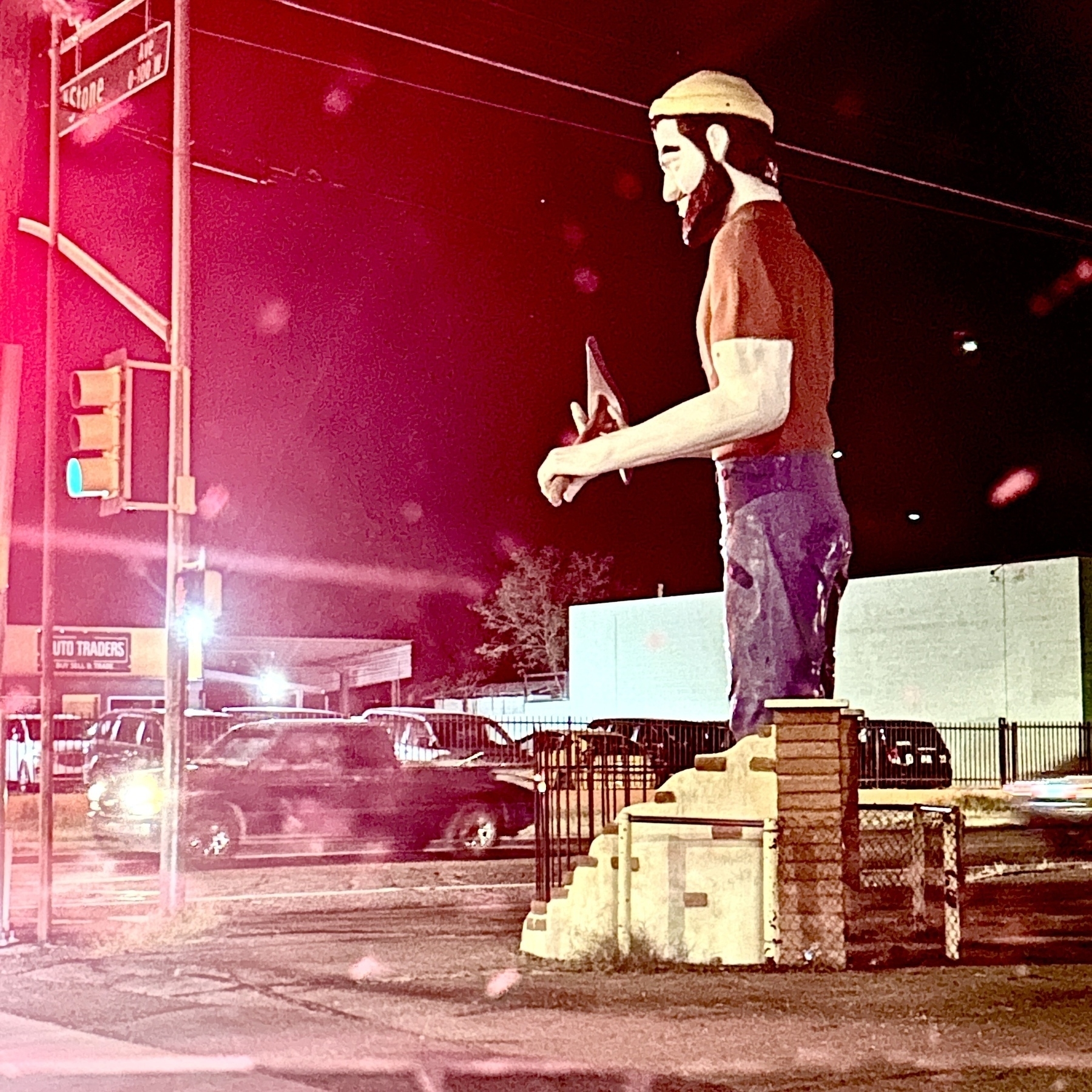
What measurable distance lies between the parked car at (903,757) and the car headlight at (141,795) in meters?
15.6

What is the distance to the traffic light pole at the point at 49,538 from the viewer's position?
12.8 m

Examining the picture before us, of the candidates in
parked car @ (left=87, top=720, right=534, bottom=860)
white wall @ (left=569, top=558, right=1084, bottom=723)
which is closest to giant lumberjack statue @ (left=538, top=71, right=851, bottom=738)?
parked car @ (left=87, top=720, right=534, bottom=860)

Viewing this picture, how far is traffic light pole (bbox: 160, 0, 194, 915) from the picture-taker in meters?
13.9

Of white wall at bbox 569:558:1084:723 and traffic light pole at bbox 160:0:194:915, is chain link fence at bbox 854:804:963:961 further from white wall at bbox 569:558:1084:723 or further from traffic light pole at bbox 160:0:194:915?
white wall at bbox 569:558:1084:723

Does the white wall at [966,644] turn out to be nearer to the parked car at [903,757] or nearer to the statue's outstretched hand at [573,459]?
the parked car at [903,757]

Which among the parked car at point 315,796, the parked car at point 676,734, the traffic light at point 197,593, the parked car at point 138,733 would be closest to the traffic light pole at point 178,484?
the traffic light at point 197,593

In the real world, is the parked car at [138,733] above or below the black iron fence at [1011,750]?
above

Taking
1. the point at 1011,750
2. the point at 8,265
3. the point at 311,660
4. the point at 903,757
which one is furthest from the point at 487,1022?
the point at 311,660

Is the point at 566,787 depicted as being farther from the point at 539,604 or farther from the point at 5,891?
the point at 539,604

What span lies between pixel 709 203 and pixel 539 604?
61.1m

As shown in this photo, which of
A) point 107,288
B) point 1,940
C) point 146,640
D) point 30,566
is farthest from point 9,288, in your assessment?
point 30,566

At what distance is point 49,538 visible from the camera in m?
12.8

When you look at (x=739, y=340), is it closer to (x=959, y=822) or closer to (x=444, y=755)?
(x=959, y=822)

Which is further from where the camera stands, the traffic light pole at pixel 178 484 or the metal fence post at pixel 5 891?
the traffic light pole at pixel 178 484
